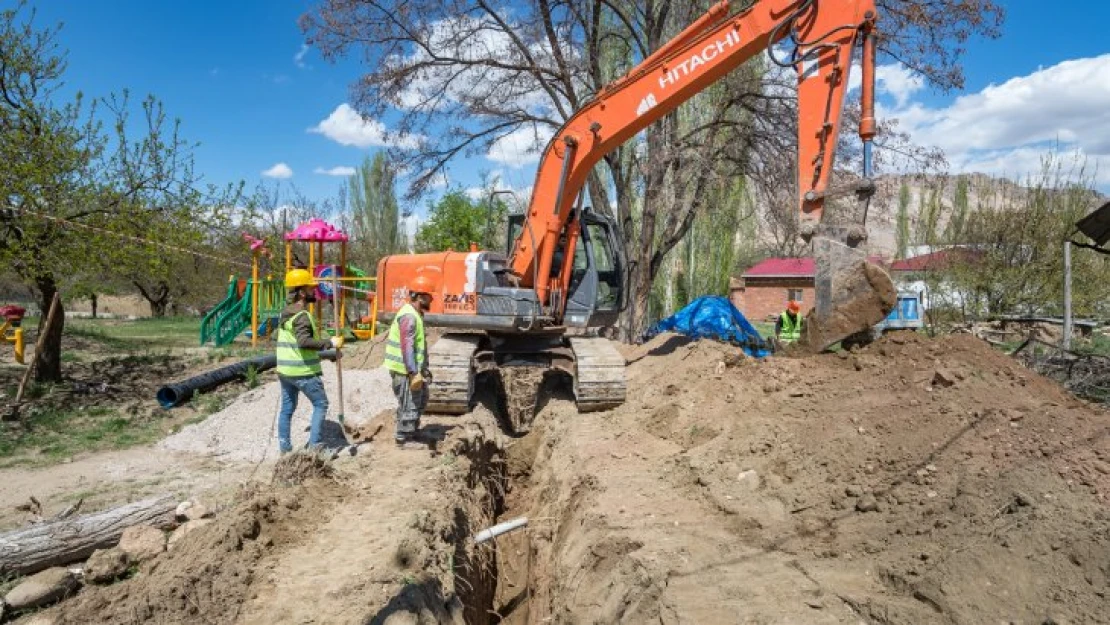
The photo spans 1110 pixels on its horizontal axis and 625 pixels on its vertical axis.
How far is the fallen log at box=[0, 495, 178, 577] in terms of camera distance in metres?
4.16

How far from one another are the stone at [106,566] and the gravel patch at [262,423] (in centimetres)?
302

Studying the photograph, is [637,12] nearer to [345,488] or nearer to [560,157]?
[560,157]

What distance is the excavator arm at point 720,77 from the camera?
6.23 metres

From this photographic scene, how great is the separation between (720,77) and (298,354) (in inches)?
205

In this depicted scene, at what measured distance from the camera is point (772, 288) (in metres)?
38.5

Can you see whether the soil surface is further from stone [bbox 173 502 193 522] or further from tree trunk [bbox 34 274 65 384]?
tree trunk [bbox 34 274 65 384]

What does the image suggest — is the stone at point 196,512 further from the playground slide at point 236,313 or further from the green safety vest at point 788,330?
the playground slide at point 236,313

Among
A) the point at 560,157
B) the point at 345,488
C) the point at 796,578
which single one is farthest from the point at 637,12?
the point at 796,578

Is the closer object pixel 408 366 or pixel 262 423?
pixel 408 366

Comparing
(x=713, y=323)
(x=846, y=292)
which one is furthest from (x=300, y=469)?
(x=713, y=323)

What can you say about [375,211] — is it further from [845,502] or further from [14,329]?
[845,502]

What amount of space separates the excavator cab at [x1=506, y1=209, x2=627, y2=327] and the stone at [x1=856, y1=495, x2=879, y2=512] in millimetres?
4415

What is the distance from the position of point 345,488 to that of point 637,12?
11.3 m

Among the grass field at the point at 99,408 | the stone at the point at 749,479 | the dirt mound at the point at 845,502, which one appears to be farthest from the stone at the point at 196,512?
the stone at the point at 749,479
